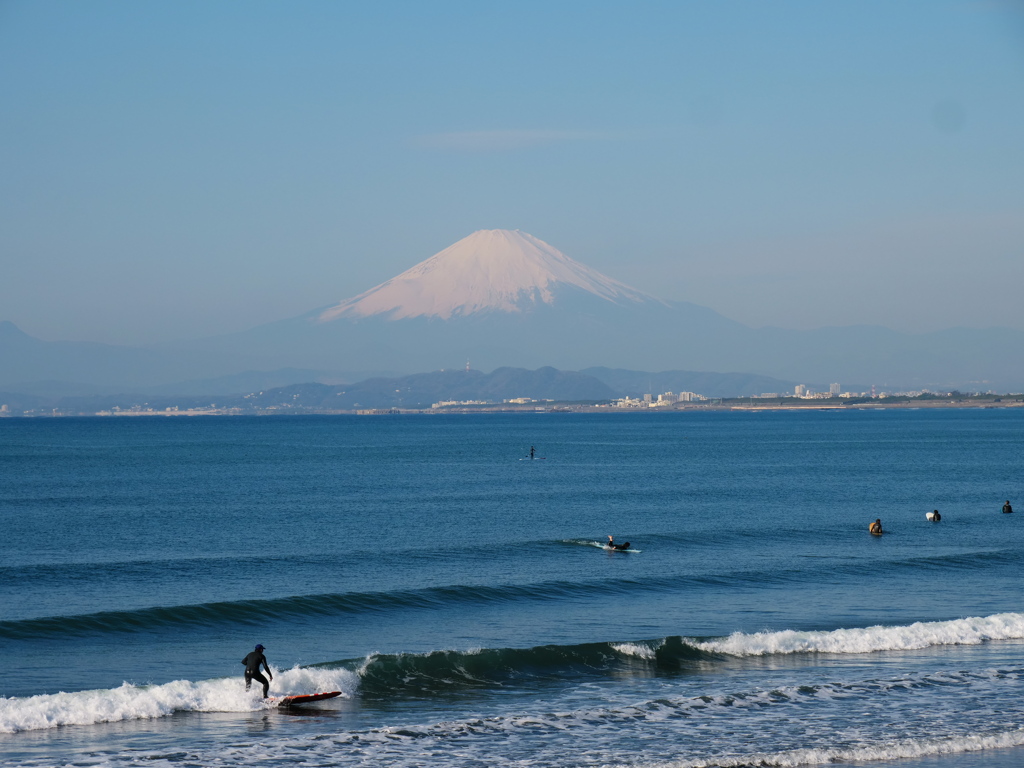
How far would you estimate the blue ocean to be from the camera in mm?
22234

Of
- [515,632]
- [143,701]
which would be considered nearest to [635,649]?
[515,632]

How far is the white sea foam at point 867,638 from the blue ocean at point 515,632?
90 mm

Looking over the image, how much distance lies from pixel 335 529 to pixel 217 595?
70.1 feet

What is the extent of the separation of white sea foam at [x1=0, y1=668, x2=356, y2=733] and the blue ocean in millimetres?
53

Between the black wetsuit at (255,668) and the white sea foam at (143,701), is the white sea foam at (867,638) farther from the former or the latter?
the black wetsuit at (255,668)

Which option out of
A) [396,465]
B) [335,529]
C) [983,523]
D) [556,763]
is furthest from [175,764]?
[396,465]

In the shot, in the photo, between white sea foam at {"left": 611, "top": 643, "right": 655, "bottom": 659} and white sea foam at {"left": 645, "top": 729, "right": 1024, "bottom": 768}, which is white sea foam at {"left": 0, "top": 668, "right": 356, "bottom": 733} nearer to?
white sea foam at {"left": 611, "top": 643, "right": 655, "bottom": 659}

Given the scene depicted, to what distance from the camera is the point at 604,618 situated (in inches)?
1368

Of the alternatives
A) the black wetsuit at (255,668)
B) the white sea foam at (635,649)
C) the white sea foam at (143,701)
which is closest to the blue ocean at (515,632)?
the white sea foam at (143,701)

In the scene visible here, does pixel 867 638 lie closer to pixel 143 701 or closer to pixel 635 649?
pixel 635 649

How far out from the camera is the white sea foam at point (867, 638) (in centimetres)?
3038

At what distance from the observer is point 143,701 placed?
24.4 m

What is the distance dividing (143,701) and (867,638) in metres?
20.8

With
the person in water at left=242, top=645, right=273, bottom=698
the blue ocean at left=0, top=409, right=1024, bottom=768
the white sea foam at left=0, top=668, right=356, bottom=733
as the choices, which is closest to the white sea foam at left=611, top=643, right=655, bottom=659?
the blue ocean at left=0, top=409, right=1024, bottom=768
